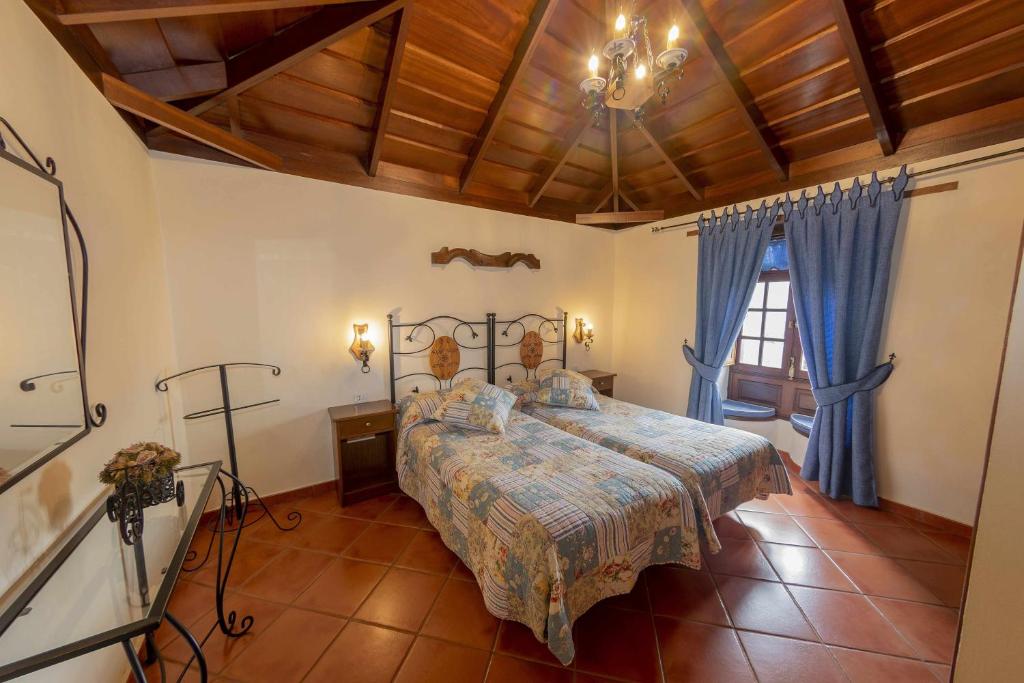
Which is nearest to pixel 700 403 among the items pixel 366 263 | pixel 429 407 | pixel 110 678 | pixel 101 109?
pixel 429 407

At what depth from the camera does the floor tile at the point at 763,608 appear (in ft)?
6.05

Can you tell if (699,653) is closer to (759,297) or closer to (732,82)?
(759,297)

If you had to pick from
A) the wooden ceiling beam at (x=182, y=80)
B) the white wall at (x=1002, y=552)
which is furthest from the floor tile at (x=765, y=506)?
the wooden ceiling beam at (x=182, y=80)

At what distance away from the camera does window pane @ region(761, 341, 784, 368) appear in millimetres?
3816

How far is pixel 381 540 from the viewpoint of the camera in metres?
2.53

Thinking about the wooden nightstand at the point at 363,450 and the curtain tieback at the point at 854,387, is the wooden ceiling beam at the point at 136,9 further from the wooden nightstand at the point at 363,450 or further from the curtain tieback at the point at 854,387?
the curtain tieback at the point at 854,387

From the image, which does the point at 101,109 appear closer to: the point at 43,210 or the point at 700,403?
the point at 43,210

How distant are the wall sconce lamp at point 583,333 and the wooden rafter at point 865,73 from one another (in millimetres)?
3005

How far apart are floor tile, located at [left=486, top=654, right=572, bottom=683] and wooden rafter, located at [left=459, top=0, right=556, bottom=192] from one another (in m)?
3.48

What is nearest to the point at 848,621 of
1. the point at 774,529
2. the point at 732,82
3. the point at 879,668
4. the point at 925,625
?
the point at 879,668

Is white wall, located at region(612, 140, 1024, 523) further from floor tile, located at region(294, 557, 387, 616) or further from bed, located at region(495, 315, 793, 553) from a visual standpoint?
floor tile, located at region(294, 557, 387, 616)

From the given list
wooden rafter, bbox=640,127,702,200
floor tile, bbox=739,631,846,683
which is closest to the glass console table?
floor tile, bbox=739,631,846,683

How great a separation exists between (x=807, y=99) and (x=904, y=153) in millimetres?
831

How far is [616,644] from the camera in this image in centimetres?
176
